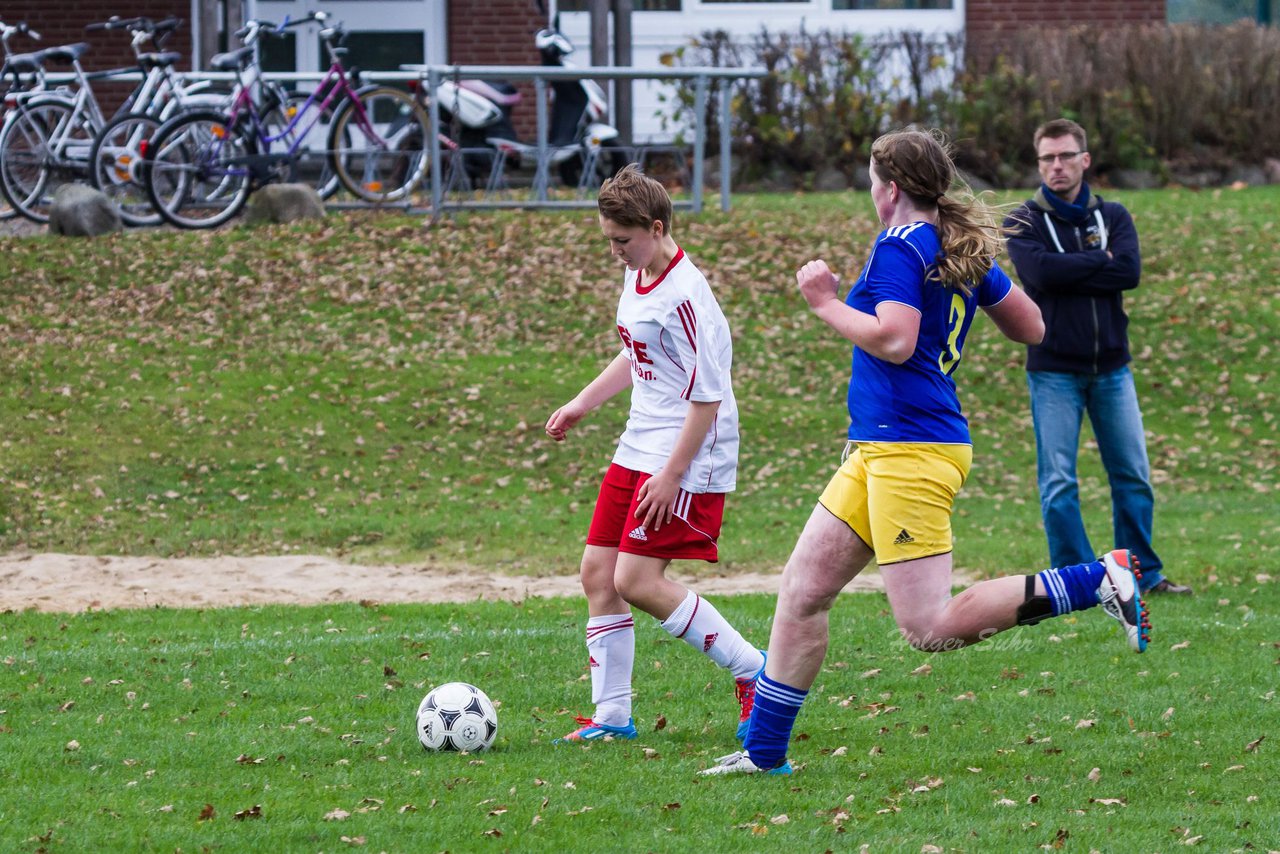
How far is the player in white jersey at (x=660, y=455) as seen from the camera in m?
5.00

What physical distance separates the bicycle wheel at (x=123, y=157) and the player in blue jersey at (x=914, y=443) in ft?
39.7

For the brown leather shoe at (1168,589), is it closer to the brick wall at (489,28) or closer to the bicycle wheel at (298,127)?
the bicycle wheel at (298,127)

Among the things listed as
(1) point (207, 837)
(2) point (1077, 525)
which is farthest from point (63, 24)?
(1) point (207, 837)

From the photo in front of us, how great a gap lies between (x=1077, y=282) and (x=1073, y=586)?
11.4ft

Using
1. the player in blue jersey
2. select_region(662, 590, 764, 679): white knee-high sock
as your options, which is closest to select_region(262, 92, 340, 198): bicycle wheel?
select_region(662, 590, 764, 679): white knee-high sock

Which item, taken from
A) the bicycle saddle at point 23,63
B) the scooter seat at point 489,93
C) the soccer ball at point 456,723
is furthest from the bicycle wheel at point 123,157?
the soccer ball at point 456,723

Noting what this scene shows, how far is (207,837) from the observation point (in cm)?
438

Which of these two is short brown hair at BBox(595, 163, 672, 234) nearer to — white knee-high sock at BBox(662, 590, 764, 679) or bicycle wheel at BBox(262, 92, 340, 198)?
white knee-high sock at BBox(662, 590, 764, 679)

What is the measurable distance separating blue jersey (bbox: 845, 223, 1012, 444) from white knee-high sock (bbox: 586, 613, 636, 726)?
1.32 meters

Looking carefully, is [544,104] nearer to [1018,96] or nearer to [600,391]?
[1018,96]

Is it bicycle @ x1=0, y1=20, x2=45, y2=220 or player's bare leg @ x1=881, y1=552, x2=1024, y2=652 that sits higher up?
bicycle @ x1=0, y1=20, x2=45, y2=220

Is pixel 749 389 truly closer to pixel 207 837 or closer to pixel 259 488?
pixel 259 488

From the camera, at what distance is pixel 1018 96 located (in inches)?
790

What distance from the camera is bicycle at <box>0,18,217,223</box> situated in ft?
51.3
